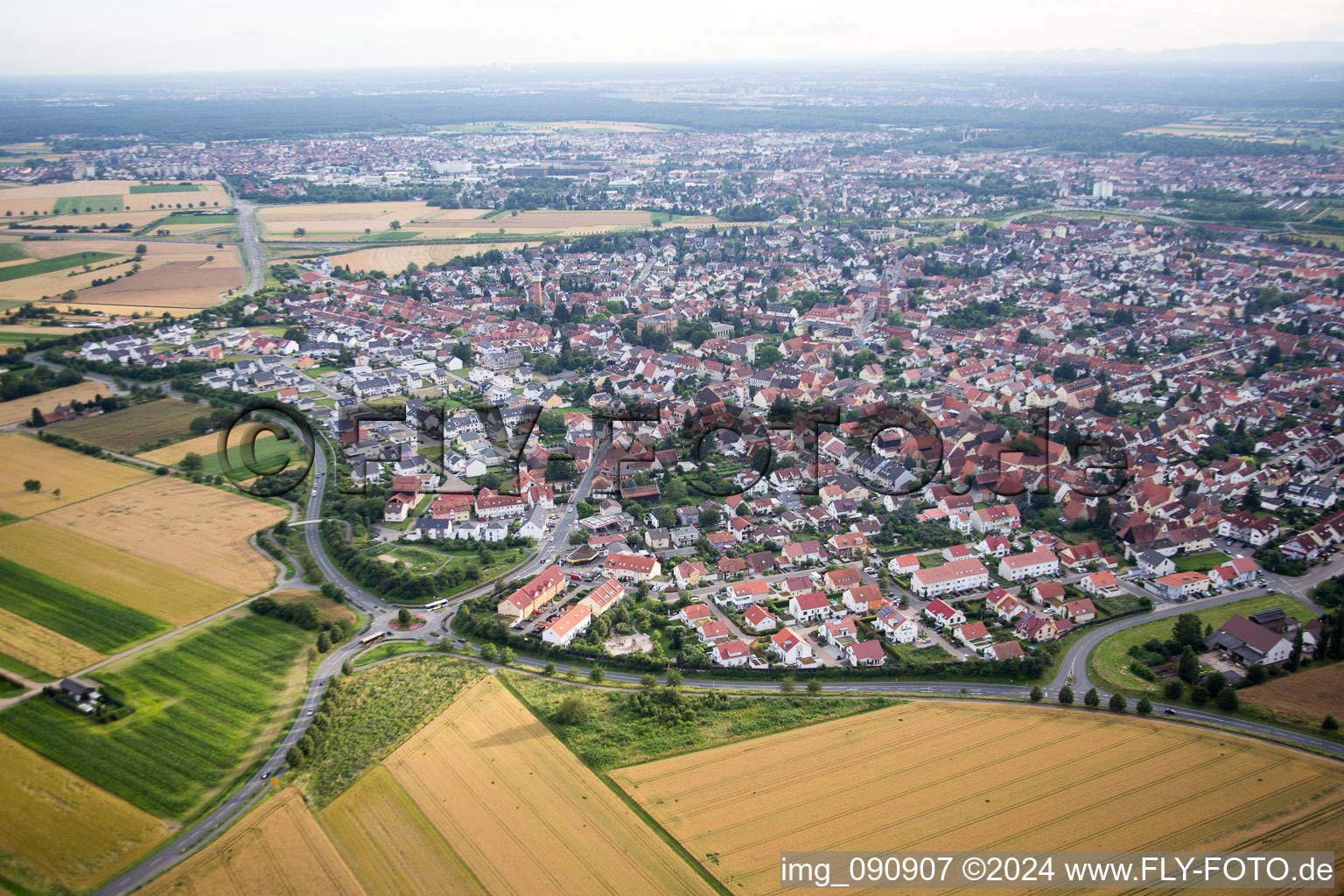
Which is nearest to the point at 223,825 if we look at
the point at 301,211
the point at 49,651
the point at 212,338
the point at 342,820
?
the point at 342,820

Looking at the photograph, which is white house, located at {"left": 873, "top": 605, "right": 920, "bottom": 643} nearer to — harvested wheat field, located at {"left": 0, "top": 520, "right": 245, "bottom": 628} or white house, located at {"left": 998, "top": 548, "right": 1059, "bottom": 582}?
white house, located at {"left": 998, "top": 548, "right": 1059, "bottom": 582}

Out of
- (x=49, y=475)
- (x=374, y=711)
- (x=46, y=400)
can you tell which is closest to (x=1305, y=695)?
(x=374, y=711)

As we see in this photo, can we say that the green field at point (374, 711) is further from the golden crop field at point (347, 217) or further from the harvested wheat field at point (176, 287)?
the golden crop field at point (347, 217)

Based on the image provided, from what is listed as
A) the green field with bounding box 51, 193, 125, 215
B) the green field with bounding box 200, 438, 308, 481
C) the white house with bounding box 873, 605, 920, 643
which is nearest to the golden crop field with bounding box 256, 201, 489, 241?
the green field with bounding box 51, 193, 125, 215

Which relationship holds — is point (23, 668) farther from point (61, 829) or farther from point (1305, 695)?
point (1305, 695)

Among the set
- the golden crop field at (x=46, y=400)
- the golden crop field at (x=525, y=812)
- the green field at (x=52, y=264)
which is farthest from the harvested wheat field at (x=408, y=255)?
the golden crop field at (x=525, y=812)

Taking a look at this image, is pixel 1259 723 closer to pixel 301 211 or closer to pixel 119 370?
pixel 119 370
